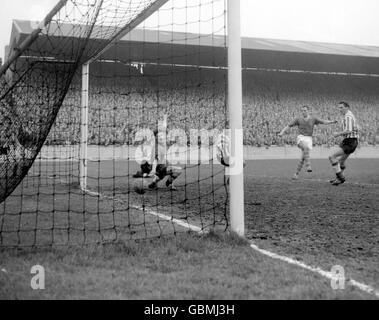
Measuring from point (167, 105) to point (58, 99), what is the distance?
75.8 feet

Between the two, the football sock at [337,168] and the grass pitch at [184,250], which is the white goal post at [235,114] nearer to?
the grass pitch at [184,250]

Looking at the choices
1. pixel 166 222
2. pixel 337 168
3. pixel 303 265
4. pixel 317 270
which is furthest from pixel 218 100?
pixel 317 270

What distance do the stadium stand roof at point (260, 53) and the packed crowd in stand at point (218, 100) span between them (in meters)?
0.74

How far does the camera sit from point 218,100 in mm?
30109

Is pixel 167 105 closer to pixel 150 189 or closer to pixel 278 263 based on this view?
pixel 150 189

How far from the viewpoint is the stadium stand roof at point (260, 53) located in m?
29.0

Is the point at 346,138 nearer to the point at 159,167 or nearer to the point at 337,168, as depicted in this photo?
the point at 337,168

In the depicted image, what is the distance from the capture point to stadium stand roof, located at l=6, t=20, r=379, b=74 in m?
29.0

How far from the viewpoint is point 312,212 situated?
5.97 meters

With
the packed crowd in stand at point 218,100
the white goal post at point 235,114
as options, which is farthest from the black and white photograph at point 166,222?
the packed crowd in stand at point 218,100

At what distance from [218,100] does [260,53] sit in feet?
15.7
